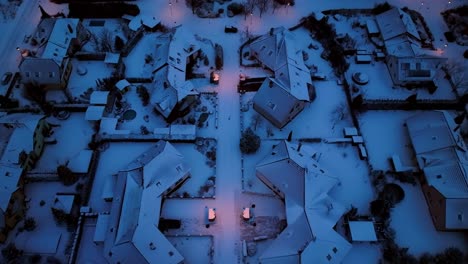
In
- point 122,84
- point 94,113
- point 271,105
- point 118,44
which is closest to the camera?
point 271,105

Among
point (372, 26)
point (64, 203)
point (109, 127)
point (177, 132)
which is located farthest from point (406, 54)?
point (64, 203)

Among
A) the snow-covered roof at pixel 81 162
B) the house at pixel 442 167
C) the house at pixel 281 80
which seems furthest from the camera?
the house at pixel 281 80

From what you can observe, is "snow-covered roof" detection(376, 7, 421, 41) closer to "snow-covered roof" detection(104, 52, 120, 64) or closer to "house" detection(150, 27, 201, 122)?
"house" detection(150, 27, 201, 122)

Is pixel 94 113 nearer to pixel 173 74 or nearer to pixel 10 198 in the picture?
pixel 173 74

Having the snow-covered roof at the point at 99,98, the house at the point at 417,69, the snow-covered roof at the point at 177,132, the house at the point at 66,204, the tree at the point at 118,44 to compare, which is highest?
the tree at the point at 118,44

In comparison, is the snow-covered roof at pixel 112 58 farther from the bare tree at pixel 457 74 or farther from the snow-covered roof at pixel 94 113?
the bare tree at pixel 457 74

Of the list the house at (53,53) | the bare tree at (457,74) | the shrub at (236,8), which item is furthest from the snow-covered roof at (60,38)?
the bare tree at (457,74)
